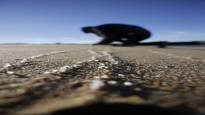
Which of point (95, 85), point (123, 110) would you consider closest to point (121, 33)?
point (95, 85)

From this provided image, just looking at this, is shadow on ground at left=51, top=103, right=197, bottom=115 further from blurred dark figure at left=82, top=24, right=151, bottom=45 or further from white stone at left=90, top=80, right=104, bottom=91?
blurred dark figure at left=82, top=24, right=151, bottom=45

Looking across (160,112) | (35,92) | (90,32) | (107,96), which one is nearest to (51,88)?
(35,92)

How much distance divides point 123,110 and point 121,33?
504 cm

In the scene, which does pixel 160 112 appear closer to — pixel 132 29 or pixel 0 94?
pixel 0 94

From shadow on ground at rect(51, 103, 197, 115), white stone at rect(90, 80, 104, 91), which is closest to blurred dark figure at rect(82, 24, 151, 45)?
white stone at rect(90, 80, 104, 91)

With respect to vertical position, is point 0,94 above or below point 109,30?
below

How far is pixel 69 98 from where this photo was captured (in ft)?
0.95

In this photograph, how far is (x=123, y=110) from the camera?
25 centimetres

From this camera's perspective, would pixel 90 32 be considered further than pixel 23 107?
Yes

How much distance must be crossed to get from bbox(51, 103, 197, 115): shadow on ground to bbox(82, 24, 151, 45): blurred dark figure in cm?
487

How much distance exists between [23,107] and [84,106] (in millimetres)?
113

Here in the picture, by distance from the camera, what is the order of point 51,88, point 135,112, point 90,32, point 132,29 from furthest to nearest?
point 90,32
point 132,29
point 51,88
point 135,112

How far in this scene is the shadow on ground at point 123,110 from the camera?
0.24 metres

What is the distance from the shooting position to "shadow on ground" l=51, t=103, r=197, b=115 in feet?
0.78
